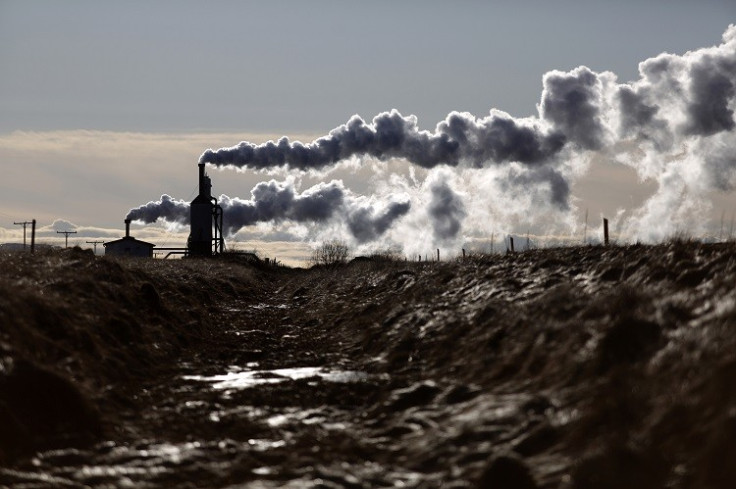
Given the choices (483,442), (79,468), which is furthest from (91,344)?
(483,442)

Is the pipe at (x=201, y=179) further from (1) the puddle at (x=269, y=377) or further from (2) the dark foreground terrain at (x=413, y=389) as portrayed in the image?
(1) the puddle at (x=269, y=377)

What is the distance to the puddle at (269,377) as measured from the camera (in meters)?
9.45

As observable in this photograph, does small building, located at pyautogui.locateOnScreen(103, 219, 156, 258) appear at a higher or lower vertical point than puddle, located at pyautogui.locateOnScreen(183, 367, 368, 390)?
higher

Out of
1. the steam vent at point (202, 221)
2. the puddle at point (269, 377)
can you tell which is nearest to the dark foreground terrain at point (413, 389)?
the puddle at point (269, 377)

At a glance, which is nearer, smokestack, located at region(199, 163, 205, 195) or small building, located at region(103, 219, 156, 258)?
smokestack, located at region(199, 163, 205, 195)

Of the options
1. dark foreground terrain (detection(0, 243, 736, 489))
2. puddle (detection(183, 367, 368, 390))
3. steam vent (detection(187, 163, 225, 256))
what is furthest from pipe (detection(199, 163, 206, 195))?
puddle (detection(183, 367, 368, 390))

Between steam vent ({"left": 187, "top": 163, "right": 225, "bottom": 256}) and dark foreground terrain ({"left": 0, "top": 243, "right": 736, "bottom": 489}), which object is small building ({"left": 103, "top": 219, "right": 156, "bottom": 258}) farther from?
dark foreground terrain ({"left": 0, "top": 243, "right": 736, "bottom": 489})

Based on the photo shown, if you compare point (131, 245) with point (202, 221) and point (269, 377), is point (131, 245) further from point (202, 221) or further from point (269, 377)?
point (269, 377)

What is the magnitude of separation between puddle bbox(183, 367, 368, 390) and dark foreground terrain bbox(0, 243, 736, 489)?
0.05 meters

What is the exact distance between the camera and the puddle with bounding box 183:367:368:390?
945 cm

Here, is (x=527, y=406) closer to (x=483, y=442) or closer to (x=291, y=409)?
(x=483, y=442)

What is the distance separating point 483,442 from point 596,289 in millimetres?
4697

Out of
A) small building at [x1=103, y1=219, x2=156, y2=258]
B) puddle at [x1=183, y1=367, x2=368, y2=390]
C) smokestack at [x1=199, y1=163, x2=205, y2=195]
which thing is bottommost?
puddle at [x1=183, y1=367, x2=368, y2=390]

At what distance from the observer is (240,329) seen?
1566cm
